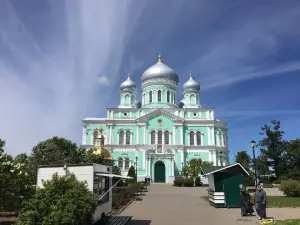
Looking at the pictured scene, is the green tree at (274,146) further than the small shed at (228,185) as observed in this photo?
Yes

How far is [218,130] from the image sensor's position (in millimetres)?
52188

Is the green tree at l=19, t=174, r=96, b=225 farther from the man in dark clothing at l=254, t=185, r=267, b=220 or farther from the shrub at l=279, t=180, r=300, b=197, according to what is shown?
the shrub at l=279, t=180, r=300, b=197

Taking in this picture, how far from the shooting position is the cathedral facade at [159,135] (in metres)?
47.7

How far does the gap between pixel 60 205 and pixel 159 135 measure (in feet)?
140

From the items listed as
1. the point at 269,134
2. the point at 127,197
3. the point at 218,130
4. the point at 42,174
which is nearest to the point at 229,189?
the point at 127,197

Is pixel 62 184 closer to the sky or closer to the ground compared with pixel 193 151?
closer to the ground

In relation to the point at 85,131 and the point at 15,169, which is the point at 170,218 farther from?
the point at 85,131

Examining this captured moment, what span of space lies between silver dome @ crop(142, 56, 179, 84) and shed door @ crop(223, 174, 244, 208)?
40.9 m

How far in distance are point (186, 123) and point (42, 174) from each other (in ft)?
142

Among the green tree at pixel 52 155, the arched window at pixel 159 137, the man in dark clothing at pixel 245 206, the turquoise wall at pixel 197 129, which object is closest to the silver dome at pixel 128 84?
the arched window at pixel 159 137

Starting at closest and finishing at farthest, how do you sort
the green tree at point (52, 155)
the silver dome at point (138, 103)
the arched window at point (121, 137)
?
the green tree at point (52, 155), the arched window at point (121, 137), the silver dome at point (138, 103)

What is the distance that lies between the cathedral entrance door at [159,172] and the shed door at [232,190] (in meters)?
32.5

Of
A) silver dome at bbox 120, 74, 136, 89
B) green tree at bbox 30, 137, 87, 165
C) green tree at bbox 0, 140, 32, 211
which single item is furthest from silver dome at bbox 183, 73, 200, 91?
green tree at bbox 0, 140, 32, 211

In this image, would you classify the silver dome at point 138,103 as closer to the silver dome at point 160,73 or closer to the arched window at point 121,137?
the silver dome at point 160,73
